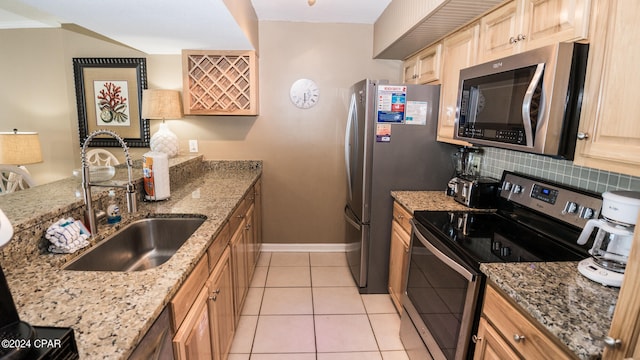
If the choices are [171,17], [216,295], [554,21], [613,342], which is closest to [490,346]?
[613,342]

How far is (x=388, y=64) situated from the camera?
10.2 ft

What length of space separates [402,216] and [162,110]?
87.3 inches

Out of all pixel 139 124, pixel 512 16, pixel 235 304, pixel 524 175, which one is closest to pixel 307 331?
pixel 235 304

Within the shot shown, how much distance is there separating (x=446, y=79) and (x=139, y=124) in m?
2.76

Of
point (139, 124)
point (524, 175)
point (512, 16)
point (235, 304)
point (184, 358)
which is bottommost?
point (235, 304)

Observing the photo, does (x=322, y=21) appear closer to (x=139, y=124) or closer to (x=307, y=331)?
(x=139, y=124)

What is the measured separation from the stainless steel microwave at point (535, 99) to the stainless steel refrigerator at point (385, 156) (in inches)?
26.7

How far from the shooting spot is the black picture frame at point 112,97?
2.96m

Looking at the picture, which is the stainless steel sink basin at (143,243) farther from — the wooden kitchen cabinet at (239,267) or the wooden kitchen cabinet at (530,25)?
the wooden kitchen cabinet at (530,25)

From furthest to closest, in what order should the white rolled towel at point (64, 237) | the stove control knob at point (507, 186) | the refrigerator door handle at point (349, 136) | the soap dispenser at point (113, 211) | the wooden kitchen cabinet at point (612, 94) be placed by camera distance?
the refrigerator door handle at point (349, 136) → the stove control knob at point (507, 186) → the soap dispenser at point (113, 211) → the white rolled towel at point (64, 237) → the wooden kitchen cabinet at point (612, 94)

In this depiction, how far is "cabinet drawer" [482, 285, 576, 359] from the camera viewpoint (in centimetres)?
92

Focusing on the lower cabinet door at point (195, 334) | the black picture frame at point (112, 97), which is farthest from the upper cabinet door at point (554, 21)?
the black picture frame at point (112, 97)

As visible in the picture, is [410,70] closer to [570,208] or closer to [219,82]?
[219,82]

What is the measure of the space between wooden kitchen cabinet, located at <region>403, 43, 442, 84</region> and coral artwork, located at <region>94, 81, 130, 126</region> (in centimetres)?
266
